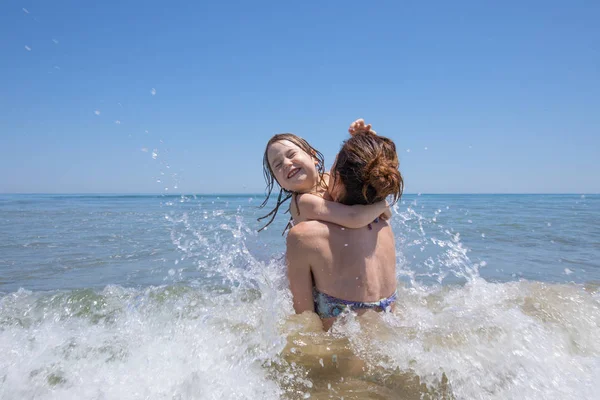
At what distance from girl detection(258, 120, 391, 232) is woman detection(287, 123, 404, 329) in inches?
2.7

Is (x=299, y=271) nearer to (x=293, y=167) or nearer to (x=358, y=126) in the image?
(x=293, y=167)

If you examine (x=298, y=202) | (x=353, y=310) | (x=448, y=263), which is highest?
(x=298, y=202)

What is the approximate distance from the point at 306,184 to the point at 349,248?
55 cm

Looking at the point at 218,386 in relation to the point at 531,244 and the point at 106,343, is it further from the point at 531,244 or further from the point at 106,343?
the point at 531,244

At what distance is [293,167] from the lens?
2.79 meters

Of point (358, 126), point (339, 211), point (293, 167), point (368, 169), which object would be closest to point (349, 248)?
point (339, 211)

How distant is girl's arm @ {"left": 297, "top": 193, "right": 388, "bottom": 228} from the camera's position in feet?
8.09

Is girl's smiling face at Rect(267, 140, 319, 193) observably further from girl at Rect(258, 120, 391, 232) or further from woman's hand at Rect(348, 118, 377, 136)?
woman's hand at Rect(348, 118, 377, 136)

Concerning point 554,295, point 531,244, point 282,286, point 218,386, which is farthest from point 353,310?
point 531,244

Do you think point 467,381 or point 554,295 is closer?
point 467,381

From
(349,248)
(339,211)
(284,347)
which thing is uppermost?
(339,211)

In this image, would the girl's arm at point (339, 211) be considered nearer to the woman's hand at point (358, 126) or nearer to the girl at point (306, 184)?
the girl at point (306, 184)

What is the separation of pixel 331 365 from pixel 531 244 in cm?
722

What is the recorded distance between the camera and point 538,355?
2.40 meters
